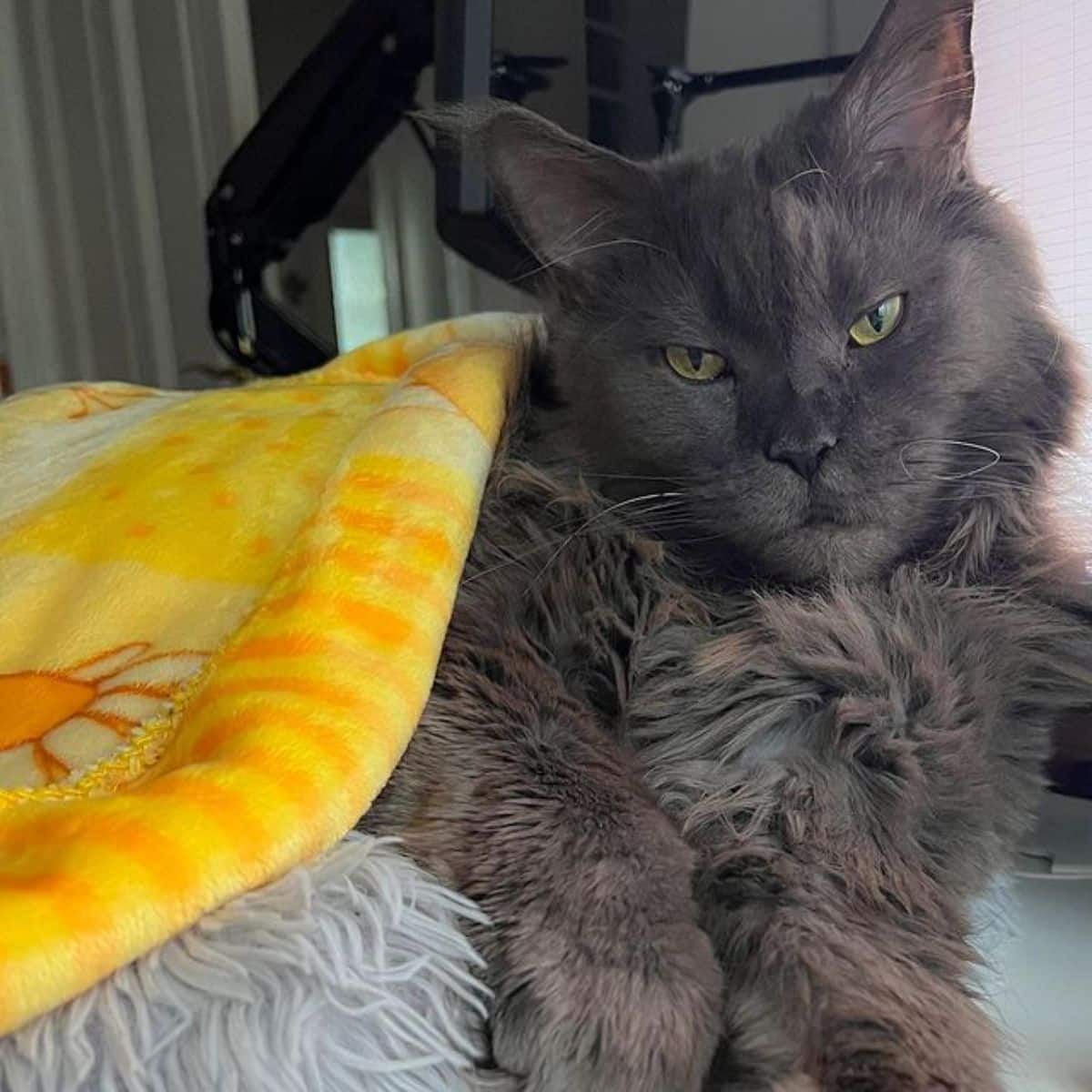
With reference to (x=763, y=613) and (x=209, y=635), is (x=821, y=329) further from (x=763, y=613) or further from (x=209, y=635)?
(x=209, y=635)

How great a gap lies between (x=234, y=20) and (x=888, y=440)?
178cm

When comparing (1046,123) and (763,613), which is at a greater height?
(1046,123)

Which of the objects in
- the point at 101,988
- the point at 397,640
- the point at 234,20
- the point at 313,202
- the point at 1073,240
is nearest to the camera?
the point at 101,988

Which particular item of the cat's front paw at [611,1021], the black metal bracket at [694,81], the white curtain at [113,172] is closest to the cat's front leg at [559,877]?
the cat's front paw at [611,1021]

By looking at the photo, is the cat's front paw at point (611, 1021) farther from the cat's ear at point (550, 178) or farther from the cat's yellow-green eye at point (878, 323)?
the cat's ear at point (550, 178)

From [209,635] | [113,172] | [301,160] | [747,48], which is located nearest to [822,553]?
[209,635]

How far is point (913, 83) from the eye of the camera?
0.89 m

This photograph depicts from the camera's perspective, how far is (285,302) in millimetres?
2227

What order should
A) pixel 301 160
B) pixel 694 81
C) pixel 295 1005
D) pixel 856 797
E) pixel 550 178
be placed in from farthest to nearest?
pixel 301 160 → pixel 694 81 → pixel 550 178 → pixel 856 797 → pixel 295 1005

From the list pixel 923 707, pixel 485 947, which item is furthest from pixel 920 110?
pixel 485 947

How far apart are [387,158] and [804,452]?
1.56m

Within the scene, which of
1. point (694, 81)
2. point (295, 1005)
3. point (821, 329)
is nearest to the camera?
point (295, 1005)

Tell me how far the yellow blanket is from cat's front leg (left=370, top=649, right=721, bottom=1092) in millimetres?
49

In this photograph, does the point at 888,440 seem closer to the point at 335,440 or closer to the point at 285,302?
the point at 335,440
